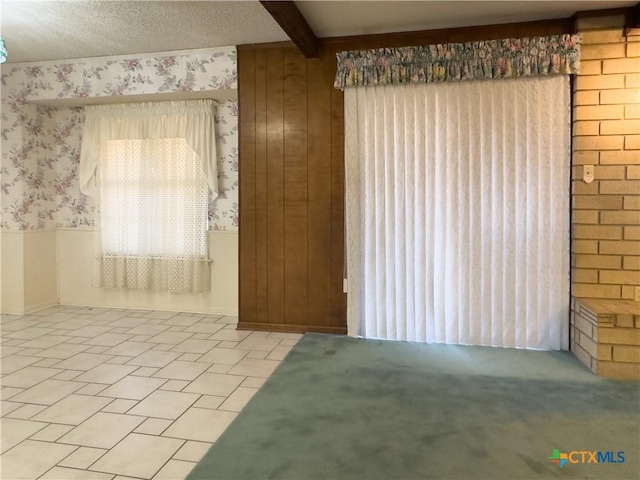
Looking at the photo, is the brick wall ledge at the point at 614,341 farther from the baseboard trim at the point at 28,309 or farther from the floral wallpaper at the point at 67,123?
the baseboard trim at the point at 28,309

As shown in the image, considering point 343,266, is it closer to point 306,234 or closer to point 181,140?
point 306,234

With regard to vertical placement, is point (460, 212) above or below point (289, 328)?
above

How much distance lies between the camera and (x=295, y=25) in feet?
9.80

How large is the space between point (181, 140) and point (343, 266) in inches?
82.1

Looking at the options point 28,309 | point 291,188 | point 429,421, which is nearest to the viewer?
point 429,421

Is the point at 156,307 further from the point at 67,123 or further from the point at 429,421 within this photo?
the point at 429,421

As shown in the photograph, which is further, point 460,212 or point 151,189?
point 151,189

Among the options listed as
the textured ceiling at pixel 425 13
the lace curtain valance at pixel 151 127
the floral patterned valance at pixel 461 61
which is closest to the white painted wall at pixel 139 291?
the lace curtain valance at pixel 151 127

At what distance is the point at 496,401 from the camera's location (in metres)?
2.39

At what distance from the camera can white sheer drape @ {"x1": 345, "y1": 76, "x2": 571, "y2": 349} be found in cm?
319

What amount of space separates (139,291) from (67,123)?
1.98 metres

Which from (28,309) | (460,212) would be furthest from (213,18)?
(28,309)

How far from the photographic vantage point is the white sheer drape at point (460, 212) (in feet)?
10.5

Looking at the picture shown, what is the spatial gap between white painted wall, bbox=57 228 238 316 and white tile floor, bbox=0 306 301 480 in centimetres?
25
